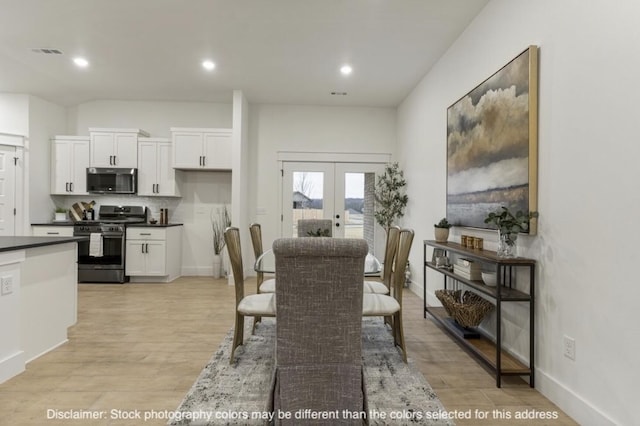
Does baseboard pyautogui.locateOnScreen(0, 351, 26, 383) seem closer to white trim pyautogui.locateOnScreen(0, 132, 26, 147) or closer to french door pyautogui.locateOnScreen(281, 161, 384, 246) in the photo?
french door pyautogui.locateOnScreen(281, 161, 384, 246)

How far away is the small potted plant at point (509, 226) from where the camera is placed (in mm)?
2209

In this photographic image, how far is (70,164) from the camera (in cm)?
541

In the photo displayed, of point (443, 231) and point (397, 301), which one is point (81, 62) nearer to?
point (397, 301)

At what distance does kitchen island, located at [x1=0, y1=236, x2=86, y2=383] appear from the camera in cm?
224

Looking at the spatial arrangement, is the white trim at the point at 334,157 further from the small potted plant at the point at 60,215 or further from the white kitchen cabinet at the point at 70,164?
the small potted plant at the point at 60,215

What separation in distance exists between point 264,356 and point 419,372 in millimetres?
1189

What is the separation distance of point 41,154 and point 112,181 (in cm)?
118

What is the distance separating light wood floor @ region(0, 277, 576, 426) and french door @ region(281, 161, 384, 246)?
2254 mm

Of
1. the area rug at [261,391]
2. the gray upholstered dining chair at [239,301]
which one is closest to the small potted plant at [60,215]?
the area rug at [261,391]

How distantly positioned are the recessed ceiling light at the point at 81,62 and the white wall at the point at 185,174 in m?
1.46

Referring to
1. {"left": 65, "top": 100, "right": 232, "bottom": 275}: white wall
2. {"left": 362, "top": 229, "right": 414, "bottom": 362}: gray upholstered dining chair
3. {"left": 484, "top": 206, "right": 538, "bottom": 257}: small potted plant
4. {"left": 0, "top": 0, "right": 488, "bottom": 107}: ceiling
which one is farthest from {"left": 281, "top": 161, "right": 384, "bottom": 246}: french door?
{"left": 484, "top": 206, "right": 538, "bottom": 257}: small potted plant

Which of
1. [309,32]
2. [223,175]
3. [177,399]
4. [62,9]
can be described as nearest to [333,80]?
[309,32]

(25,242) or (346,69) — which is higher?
(346,69)

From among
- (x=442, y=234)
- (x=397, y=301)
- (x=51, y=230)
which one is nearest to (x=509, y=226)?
(x=397, y=301)
